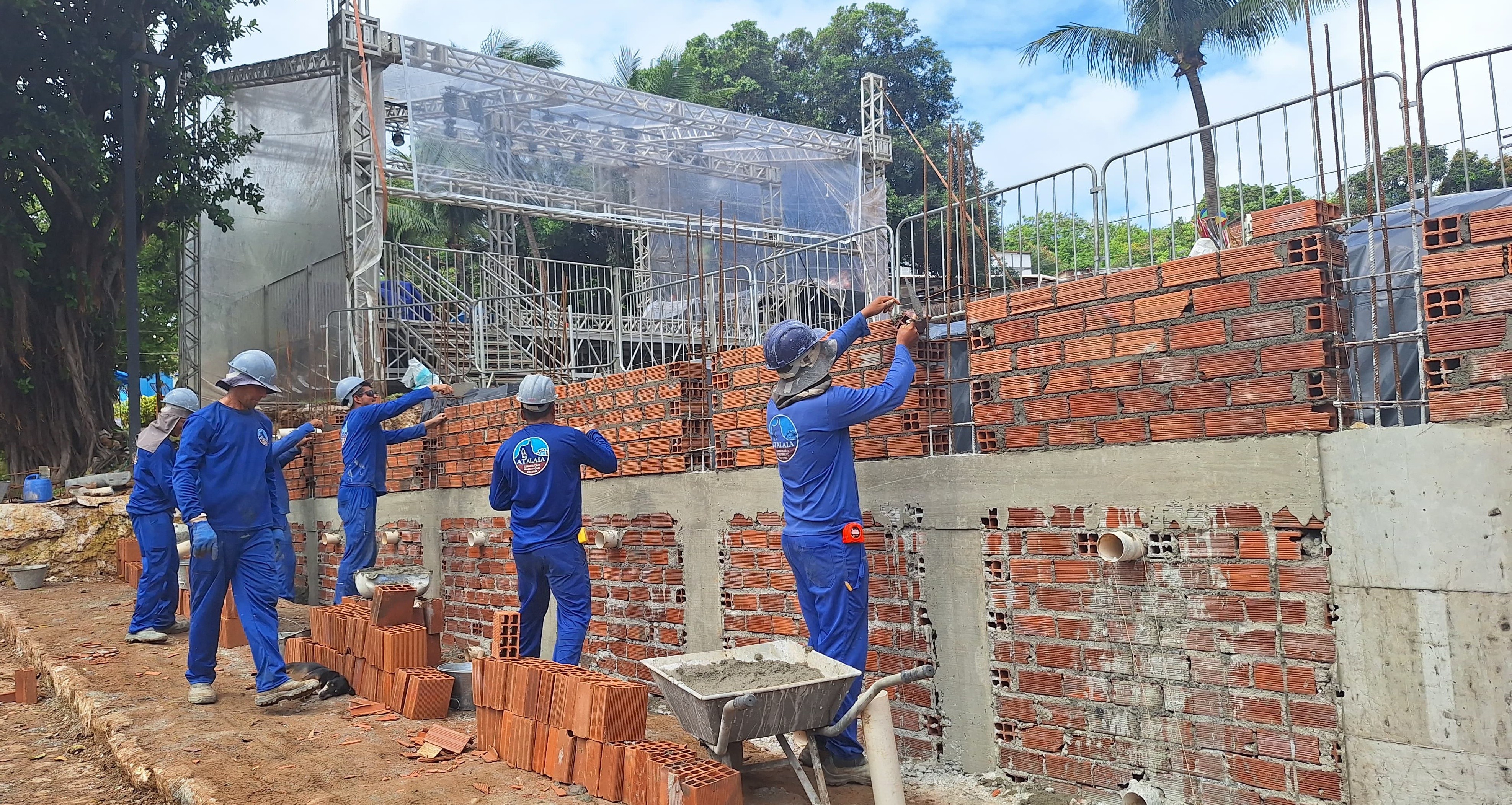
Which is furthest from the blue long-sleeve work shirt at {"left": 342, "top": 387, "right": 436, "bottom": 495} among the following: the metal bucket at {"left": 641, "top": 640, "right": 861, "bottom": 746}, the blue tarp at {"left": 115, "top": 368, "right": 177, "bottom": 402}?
the blue tarp at {"left": 115, "top": 368, "right": 177, "bottom": 402}

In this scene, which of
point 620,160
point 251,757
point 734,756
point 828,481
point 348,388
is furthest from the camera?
point 620,160

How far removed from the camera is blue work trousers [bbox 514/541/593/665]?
A: 5648 millimetres

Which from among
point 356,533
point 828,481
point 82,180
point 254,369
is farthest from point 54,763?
point 82,180

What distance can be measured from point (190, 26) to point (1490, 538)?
17.2 m

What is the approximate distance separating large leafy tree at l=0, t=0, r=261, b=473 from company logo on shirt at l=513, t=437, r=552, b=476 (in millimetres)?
11447

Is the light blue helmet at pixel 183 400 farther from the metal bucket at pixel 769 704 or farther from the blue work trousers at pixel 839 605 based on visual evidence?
the blue work trousers at pixel 839 605

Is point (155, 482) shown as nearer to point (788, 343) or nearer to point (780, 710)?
point (788, 343)

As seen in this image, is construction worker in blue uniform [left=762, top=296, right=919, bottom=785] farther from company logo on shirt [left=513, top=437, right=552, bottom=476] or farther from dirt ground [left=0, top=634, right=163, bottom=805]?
dirt ground [left=0, top=634, right=163, bottom=805]

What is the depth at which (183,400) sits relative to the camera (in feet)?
26.9

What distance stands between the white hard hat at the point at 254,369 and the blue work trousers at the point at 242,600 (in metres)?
0.87

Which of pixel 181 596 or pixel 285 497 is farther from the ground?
pixel 285 497

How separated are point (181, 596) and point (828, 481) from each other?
7500 mm

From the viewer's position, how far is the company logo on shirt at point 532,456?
229 inches

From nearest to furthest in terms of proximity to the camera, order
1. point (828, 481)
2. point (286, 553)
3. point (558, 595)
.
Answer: point (828, 481)
point (558, 595)
point (286, 553)
